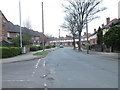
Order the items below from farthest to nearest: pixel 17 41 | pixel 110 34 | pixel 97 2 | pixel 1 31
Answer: pixel 1 31 < pixel 97 2 < pixel 17 41 < pixel 110 34

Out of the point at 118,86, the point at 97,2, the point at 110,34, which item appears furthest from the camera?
the point at 97,2

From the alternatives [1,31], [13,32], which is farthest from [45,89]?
[13,32]

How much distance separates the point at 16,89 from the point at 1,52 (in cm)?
1583

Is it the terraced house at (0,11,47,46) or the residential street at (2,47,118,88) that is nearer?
the residential street at (2,47,118,88)

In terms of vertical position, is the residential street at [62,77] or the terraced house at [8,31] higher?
the terraced house at [8,31]

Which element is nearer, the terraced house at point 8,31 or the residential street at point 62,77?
the residential street at point 62,77

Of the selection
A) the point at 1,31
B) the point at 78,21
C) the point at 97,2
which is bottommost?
the point at 1,31

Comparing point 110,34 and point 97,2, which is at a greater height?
point 97,2

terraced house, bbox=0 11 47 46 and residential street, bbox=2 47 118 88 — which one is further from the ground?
terraced house, bbox=0 11 47 46

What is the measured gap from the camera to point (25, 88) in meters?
5.82

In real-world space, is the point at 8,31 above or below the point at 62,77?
above

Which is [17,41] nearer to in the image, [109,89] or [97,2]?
[97,2]

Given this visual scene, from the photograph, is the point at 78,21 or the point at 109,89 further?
the point at 78,21

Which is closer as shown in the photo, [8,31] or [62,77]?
[62,77]
